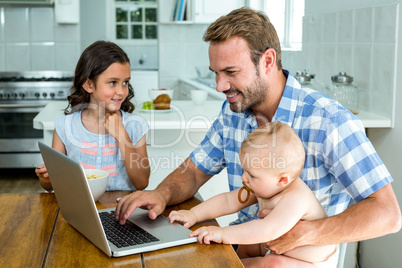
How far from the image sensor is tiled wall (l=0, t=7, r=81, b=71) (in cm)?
543

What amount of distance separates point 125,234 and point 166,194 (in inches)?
11.3

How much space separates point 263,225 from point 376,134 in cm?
144

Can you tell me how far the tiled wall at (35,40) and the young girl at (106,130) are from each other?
3.61m

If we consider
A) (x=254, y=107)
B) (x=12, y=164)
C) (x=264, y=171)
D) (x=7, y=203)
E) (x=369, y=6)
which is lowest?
(x=12, y=164)

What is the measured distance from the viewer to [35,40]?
18.0ft

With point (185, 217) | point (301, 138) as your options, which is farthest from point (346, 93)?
point (185, 217)

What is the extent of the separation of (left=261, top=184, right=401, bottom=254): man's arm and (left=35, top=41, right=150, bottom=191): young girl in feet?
2.96

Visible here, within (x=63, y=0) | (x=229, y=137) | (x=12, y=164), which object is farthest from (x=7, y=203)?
(x=63, y=0)

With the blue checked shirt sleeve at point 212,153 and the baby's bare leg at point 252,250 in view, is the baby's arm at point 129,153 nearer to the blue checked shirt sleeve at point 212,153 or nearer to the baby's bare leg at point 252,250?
the blue checked shirt sleeve at point 212,153

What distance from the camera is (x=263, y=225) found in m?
1.24

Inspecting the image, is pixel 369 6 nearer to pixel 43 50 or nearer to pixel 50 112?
pixel 50 112

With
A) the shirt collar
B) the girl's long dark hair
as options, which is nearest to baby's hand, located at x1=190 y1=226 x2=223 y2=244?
the shirt collar

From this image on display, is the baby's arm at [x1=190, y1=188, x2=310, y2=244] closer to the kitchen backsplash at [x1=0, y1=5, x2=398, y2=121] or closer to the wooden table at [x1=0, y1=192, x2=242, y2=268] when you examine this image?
the wooden table at [x1=0, y1=192, x2=242, y2=268]

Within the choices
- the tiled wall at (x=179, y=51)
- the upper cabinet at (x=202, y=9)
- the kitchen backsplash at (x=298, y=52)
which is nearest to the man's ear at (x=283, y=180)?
the kitchen backsplash at (x=298, y=52)
